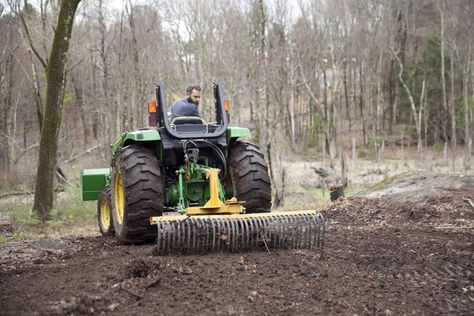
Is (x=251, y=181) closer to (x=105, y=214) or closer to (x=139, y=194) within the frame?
(x=139, y=194)

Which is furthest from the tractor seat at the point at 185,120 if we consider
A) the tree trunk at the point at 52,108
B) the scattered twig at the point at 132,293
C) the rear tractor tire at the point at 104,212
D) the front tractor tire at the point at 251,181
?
the tree trunk at the point at 52,108

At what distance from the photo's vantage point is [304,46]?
34688 mm

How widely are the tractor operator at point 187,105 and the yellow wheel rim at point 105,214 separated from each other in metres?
2.18

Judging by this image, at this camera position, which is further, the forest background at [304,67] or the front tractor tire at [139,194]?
the forest background at [304,67]

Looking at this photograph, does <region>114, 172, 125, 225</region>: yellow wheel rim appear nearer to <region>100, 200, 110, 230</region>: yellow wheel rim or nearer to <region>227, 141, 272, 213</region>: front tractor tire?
<region>100, 200, 110, 230</region>: yellow wheel rim

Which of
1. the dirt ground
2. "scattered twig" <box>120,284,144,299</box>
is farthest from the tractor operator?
"scattered twig" <box>120,284,144,299</box>

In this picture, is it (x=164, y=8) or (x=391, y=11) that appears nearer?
(x=164, y=8)

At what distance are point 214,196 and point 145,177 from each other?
88cm

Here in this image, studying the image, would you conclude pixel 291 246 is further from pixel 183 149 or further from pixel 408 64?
pixel 408 64

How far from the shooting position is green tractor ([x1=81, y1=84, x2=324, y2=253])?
22.0ft

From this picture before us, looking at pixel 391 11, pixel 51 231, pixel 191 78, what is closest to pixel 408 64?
pixel 391 11

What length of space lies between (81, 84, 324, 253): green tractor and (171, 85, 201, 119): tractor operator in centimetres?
13

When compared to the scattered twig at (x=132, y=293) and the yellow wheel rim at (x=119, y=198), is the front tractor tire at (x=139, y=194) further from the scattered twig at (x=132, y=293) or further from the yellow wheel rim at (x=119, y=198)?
the scattered twig at (x=132, y=293)

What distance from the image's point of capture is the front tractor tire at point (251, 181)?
7887mm
